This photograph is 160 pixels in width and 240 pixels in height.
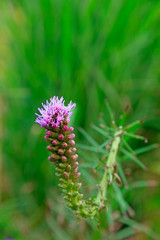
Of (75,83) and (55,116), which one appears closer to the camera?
(55,116)

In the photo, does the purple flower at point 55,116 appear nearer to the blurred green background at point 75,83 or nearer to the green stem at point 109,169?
the green stem at point 109,169

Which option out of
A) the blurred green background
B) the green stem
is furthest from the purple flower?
the blurred green background

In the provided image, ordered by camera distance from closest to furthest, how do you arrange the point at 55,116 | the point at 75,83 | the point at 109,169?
the point at 55,116
the point at 109,169
the point at 75,83

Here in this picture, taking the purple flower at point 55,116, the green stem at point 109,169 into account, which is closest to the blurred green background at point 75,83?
the green stem at point 109,169

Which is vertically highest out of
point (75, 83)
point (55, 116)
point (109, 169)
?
point (75, 83)

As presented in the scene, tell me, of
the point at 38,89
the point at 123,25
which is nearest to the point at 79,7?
the point at 123,25

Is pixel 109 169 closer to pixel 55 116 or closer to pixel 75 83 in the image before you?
pixel 55 116

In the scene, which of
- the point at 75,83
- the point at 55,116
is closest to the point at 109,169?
the point at 55,116

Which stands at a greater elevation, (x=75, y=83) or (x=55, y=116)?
(x=75, y=83)
